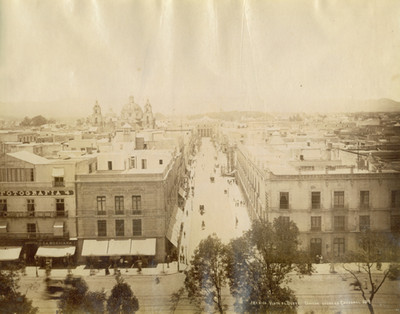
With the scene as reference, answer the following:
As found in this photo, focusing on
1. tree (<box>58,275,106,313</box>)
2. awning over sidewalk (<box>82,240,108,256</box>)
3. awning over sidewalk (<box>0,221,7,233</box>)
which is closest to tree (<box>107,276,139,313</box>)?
tree (<box>58,275,106,313</box>)

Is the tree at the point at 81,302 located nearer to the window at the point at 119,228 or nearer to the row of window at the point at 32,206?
the window at the point at 119,228

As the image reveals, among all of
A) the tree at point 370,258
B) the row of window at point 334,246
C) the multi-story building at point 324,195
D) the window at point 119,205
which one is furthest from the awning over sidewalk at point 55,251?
the tree at point 370,258

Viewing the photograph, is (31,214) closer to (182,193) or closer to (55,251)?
(55,251)

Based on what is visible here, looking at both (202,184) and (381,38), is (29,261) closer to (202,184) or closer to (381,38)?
(202,184)

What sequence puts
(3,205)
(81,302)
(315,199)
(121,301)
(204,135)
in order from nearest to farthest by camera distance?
(121,301) < (81,302) < (315,199) < (3,205) < (204,135)

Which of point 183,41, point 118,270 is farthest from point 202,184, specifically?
point 183,41

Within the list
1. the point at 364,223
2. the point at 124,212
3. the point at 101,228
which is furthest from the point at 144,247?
the point at 364,223

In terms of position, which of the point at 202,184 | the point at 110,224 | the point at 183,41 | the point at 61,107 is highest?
the point at 183,41
